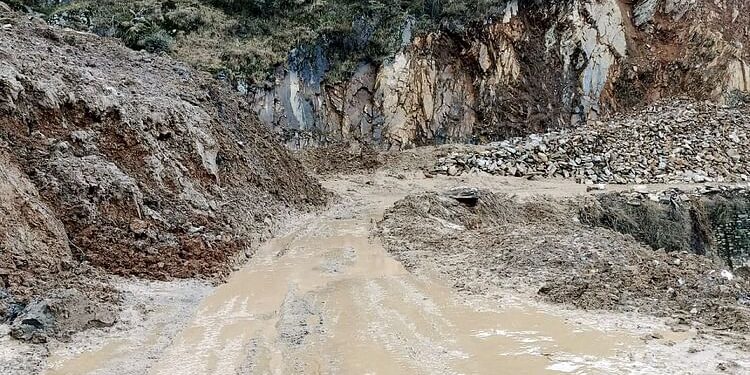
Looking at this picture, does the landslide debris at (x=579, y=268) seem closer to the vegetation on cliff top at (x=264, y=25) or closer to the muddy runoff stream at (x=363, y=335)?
the muddy runoff stream at (x=363, y=335)

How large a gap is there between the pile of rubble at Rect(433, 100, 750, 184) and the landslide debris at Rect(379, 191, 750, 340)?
948 cm

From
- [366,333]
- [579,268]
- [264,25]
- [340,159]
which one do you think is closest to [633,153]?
[340,159]

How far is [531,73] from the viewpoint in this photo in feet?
81.0

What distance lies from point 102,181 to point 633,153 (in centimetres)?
1825

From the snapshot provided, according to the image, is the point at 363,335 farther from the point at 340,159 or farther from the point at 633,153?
the point at 633,153

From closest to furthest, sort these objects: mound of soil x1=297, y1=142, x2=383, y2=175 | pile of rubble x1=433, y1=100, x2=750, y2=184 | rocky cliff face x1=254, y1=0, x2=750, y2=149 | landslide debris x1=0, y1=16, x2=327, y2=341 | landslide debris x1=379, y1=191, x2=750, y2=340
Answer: landslide debris x1=379, y1=191, x2=750, y2=340
landslide debris x1=0, y1=16, x2=327, y2=341
pile of rubble x1=433, y1=100, x2=750, y2=184
mound of soil x1=297, y1=142, x2=383, y2=175
rocky cliff face x1=254, y1=0, x2=750, y2=149

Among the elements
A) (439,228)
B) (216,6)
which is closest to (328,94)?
(216,6)

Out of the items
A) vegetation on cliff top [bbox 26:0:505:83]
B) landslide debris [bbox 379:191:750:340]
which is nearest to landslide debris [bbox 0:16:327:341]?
landslide debris [bbox 379:191:750:340]

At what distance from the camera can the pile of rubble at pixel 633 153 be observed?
20.5 meters

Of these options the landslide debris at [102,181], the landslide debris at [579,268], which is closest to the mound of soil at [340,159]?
the landslide debris at [102,181]

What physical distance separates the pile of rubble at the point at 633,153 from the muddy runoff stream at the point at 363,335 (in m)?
13.6

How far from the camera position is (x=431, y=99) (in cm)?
2353

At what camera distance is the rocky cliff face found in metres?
23.0

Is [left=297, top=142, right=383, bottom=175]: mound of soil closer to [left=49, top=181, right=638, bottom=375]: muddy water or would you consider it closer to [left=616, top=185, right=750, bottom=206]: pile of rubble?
[left=616, top=185, right=750, bottom=206]: pile of rubble
